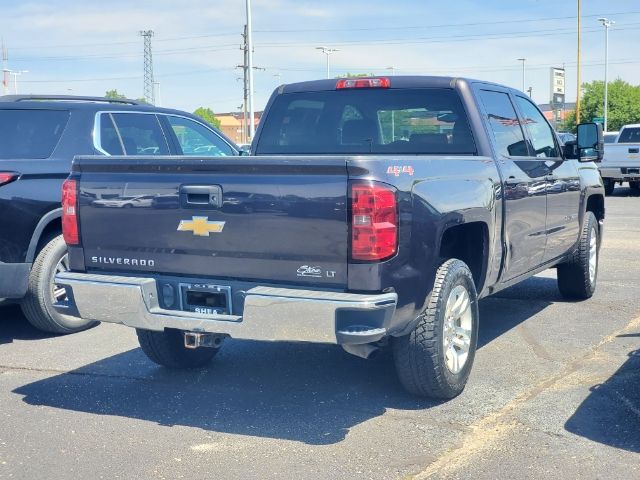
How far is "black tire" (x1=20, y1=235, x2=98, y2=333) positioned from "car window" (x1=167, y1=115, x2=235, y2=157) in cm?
167

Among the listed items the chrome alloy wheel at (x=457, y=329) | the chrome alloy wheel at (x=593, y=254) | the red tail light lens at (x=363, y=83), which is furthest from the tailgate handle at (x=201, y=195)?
the chrome alloy wheel at (x=593, y=254)

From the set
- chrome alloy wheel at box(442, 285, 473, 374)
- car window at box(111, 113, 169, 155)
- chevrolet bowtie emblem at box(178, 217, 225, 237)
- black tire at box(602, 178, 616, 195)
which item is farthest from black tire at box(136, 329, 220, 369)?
black tire at box(602, 178, 616, 195)

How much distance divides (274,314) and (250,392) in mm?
1245

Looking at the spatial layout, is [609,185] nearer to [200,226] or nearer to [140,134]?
[140,134]

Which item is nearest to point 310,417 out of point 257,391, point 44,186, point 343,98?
point 257,391

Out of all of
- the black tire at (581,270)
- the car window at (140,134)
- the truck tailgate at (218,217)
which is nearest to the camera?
the truck tailgate at (218,217)

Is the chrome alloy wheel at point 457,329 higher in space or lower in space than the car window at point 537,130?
lower

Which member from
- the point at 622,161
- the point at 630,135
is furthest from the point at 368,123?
the point at 630,135

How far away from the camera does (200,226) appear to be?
4.50 m

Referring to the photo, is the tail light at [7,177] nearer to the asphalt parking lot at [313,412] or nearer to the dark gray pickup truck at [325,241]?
the asphalt parking lot at [313,412]

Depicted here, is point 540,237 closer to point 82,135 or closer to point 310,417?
point 310,417

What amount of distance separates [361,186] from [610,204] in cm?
1740

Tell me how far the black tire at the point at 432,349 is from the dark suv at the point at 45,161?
9.90ft

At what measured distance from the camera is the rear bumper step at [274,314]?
4125mm
